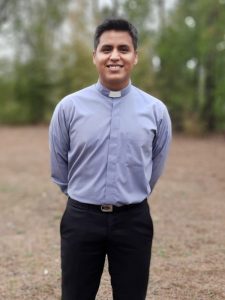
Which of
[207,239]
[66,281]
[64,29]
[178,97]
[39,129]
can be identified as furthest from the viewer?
[64,29]

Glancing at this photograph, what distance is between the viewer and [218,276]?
15.0ft

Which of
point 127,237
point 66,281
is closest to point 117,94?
point 127,237

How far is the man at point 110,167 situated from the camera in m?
2.51

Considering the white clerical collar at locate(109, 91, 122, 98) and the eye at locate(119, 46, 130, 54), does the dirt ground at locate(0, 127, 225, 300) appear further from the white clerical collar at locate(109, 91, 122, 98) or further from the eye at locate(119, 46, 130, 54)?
the eye at locate(119, 46, 130, 54)

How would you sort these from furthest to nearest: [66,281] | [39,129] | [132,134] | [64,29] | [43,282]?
1. [64,29]
2. [39,129]
3. [43,282]
4. [66,281]
5. [132,134]

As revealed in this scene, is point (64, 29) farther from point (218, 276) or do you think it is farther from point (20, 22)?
point (218, 276)

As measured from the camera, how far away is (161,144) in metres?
2.74

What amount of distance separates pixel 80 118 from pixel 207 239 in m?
3.65

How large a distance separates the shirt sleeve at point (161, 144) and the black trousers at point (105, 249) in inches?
11.2

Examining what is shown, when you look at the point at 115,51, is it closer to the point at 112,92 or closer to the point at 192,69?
the point at 112,92

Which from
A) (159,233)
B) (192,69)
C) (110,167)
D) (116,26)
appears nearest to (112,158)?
(110,167)

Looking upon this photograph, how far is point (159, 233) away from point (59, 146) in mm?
3565

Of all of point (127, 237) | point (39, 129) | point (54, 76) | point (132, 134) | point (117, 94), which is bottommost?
point (39, 129)

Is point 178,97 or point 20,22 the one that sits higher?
point 20,22
